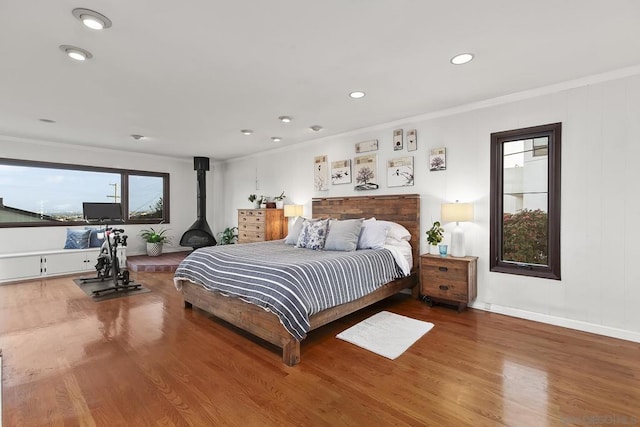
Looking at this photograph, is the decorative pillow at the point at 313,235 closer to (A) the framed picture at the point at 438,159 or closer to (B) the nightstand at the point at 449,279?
(B) the nightstand at the point at 449,279

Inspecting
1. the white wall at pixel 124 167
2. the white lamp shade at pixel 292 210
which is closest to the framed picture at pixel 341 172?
the white lamp shade at pixel 292 210

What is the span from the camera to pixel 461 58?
2584mm

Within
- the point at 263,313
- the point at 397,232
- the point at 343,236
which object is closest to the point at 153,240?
the point at 343,236

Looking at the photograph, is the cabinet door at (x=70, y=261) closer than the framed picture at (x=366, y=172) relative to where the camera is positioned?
No

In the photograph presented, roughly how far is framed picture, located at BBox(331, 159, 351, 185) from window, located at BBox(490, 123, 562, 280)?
2089mm

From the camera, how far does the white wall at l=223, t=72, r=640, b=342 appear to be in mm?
2832

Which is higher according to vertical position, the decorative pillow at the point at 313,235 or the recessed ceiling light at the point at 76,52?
the recessed ceiling light at the point at 76,52

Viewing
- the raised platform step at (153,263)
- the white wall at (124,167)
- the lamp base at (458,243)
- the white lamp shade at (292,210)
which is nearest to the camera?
the lamp base at (458,243)

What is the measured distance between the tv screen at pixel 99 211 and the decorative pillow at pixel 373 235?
4313mm

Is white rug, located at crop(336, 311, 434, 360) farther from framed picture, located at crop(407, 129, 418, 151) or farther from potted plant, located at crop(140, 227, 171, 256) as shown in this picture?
potted plant, located at crop(140, 227, 171, 256)

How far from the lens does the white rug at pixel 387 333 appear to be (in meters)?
2.66

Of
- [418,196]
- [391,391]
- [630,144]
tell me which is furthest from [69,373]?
[630,144]

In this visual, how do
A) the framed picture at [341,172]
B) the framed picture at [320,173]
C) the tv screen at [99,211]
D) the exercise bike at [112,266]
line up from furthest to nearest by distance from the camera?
1. the framed picture at [320,173]
2. the tv screen at [99,211]
3. the framed picture at [341,172]
4. the exercise bike at [112,266]

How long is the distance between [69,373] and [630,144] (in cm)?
511
